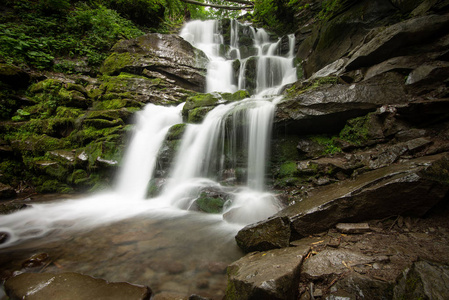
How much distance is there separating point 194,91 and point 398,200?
34.9ft

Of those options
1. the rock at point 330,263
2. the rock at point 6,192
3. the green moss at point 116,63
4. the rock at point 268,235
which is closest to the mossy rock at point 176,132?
the rock at point 268,235

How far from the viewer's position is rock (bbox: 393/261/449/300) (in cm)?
123

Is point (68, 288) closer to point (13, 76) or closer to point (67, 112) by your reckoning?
point (67, 112)

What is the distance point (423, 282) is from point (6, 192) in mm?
9050

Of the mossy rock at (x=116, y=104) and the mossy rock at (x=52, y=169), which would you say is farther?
the mossy rock at (x=116, y=104)

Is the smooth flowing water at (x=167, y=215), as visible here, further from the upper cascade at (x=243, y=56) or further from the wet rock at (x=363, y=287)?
the upper cascade at (x=243, y=56)

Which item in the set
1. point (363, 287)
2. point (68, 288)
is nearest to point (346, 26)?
point (363, 287)

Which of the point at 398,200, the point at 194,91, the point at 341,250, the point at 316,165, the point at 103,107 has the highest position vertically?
the point at 194,91

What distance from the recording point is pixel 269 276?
1.62 metres

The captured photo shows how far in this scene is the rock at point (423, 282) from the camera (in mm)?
1233

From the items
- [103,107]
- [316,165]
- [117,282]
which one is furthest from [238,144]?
[103,107]

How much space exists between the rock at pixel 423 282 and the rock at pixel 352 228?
739 millimetres

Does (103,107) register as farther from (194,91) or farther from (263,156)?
(263,156)

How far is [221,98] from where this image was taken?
764 centimetres
